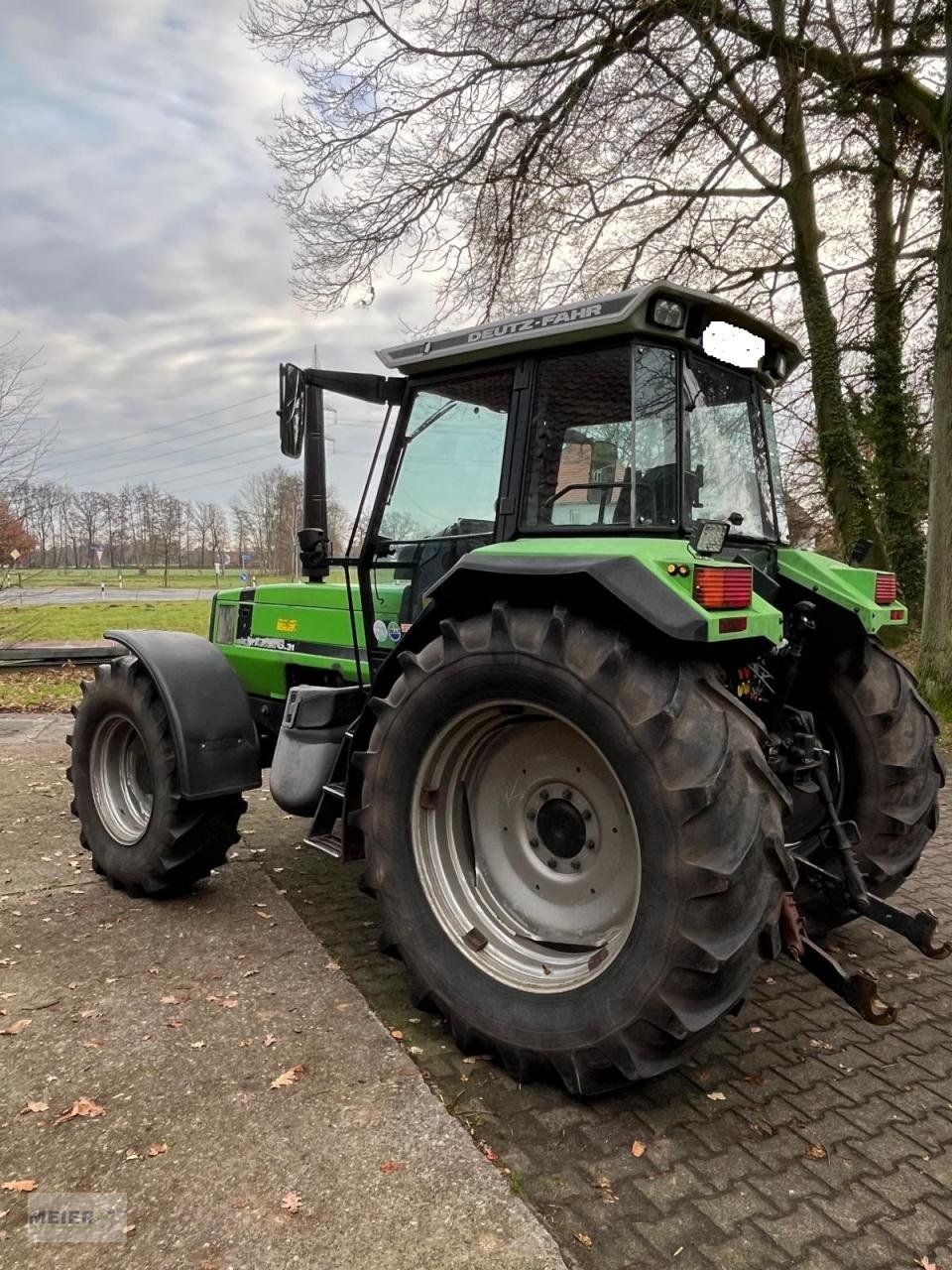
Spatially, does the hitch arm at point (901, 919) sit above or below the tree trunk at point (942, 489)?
below

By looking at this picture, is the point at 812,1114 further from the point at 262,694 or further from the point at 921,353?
the point at 921,353

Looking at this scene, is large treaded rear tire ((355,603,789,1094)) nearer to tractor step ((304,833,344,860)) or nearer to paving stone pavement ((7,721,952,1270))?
paving stone pavement ((7,721,952,1270))

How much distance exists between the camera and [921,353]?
1190cm

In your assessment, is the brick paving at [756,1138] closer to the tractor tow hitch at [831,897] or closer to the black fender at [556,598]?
the tractor tow hitch at [831,897]

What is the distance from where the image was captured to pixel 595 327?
9.39 ft

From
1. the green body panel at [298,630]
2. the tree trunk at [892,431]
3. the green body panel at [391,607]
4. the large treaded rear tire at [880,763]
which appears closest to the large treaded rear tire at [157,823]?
the green body panel at [298,630]

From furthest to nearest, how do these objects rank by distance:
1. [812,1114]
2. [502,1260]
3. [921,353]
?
[921,353] → [812,1114] → [502,1260]

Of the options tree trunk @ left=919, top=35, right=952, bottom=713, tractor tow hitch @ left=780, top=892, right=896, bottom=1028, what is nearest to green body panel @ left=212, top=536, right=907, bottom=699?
tractor tow hitch @ left=780, top=892, right=896, bottom=1028

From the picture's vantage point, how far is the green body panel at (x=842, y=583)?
345cm

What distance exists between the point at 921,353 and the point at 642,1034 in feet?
39.8

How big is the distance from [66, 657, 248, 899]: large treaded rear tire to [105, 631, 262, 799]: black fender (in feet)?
0.30

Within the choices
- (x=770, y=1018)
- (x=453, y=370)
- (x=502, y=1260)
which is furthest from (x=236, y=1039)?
(x=453, y=370)

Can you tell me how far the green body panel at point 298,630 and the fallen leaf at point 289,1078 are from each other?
1.67 metres

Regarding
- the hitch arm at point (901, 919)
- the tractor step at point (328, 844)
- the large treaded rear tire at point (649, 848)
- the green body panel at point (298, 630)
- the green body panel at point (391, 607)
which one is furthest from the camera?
the green body panel at point (298, 630)
